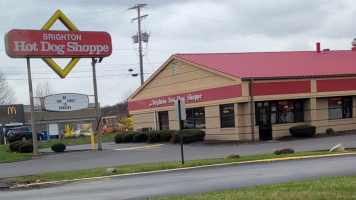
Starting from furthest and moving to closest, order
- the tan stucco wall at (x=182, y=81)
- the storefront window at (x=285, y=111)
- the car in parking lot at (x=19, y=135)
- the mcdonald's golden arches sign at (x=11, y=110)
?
the mcdonald's golden arches sign at (x=11, y=110) < the car in parking lot at (x=19, y=135) < the tan stucco wall at (x=182, y=81) < the storefront window at (x=285, y=111)

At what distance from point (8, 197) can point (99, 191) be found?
241cm

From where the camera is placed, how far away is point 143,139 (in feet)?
112

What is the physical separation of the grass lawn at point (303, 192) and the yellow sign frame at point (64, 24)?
1949cm

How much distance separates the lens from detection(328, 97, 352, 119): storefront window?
29.5 m

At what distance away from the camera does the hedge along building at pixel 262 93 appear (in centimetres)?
2752

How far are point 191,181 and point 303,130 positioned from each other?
52.9 feet

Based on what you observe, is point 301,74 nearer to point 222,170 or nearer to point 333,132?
point 333,132

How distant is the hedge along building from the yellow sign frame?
8.79 metres

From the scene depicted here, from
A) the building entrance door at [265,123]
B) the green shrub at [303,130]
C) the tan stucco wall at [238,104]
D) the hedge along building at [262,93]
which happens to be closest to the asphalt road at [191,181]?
the green shrub at [303,130]

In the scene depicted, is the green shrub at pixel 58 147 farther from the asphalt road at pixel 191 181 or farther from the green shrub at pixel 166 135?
the asphalt road at pixel 191 181

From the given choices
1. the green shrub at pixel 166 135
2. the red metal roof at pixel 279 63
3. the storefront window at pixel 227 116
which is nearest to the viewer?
the storefront window at pixel 227 116

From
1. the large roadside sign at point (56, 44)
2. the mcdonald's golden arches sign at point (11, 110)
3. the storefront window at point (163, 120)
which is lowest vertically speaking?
the storefront window at point (163, 120)

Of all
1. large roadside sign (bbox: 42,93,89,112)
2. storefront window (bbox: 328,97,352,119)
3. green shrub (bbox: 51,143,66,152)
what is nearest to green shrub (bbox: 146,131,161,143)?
large roadside sign (bbox: 42,93,89,112)

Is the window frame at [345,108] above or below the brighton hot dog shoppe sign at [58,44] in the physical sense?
below
